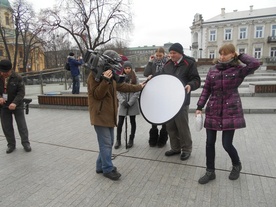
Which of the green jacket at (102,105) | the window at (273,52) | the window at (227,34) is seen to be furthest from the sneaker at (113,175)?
the window at (273,52)

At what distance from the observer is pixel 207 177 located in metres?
3.04

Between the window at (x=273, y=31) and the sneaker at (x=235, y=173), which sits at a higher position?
the window at (x=273, y=31)

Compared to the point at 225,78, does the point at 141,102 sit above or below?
below

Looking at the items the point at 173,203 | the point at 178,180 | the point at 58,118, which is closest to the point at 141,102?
the point at 178,180

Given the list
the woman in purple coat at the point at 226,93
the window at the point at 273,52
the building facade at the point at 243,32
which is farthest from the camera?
the window at the point at 273,52

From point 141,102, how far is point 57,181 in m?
1.71

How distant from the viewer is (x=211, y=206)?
2506 mm

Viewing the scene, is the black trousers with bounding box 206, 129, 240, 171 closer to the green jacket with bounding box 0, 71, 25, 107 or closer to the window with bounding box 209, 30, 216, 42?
the green jacket with bounding box 0, 71, 25, 107

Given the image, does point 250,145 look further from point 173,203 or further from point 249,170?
Result: point 173,203

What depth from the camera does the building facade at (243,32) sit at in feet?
147

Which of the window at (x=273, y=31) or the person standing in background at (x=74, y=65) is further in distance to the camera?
the window at (x=273, y=31)

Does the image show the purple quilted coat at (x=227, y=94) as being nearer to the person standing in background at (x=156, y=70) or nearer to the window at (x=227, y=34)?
the person standing in background at (x=156, y=70)

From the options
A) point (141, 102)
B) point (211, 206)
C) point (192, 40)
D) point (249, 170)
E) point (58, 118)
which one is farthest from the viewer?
point (192, 40)

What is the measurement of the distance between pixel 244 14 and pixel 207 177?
2170 inches
